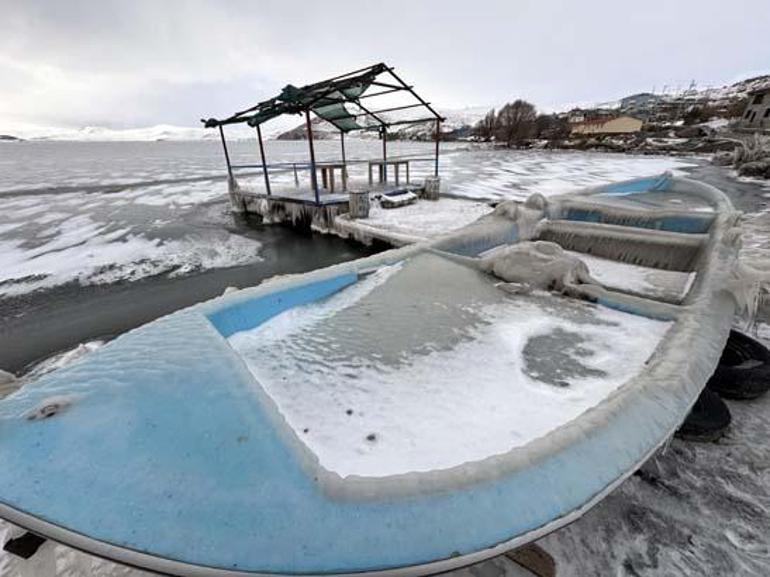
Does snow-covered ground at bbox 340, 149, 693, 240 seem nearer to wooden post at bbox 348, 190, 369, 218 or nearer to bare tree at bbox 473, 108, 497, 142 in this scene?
wooden post at bbox 348, 190, 369, 218

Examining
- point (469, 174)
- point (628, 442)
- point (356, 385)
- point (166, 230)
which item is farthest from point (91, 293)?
point (469, 174)

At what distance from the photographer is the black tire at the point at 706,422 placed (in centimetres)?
240

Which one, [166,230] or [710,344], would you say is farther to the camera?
[166,230]

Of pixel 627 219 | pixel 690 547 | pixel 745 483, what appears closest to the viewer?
pixel 690 547

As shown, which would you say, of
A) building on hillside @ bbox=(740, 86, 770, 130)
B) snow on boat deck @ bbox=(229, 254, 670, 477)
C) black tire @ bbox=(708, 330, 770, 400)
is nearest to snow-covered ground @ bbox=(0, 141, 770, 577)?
black tire @ bbox=(708, 330, 770, 400)

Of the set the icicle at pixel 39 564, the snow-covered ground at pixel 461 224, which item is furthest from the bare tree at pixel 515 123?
the icicle at pixel 39 564

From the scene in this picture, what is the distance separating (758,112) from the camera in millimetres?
36438

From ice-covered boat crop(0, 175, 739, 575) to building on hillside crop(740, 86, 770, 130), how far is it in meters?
50.3

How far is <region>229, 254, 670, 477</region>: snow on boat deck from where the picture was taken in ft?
5.21

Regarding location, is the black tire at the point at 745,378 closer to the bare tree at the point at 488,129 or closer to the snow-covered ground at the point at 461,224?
the snow-covered ground at the point at 461,224

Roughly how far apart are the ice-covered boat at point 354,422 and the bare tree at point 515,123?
52680mm

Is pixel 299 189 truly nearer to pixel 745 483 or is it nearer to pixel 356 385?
pixel 356 385

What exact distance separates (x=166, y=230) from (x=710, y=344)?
11.3 meters

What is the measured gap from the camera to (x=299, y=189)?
12.6m
